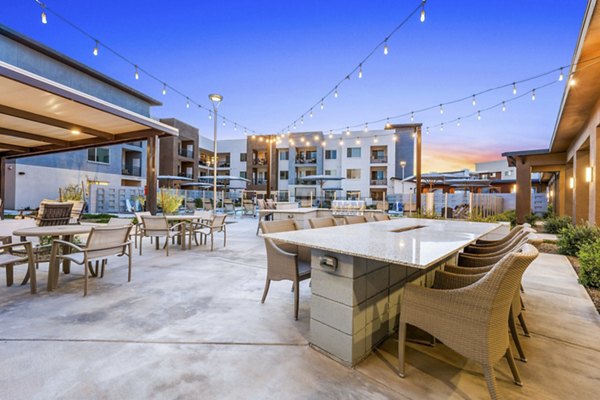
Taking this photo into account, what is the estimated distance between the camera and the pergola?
471 cm

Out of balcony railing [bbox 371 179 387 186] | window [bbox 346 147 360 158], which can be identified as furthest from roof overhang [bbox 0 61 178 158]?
balcony railing [bbox 371 179 387 186]

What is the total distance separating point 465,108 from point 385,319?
8.91m

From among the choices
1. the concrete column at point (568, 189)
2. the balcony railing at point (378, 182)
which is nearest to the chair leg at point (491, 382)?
the concrete column at point (568, 189)

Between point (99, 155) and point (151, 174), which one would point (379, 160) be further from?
point (99, 155)

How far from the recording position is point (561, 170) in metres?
12.3

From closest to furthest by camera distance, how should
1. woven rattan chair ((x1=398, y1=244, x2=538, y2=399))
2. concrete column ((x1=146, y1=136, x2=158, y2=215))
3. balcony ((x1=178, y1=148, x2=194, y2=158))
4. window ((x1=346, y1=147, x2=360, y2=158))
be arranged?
1. woven rattan chair ((x1=398, y1=244, x2=538, y2=399))
2. concrete column ((x1=146, y1=136, x2=158, y2=215))
3. window ((x1=346, y1=147, x2=360, y2=158))
4. balcony ((x1=178, y1=148, x2=194, y2=158))

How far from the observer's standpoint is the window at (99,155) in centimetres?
1844

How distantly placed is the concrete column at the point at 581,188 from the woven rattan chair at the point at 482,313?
9.69m

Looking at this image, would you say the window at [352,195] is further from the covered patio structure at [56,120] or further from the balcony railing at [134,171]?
the covered patio structure at [56,120]

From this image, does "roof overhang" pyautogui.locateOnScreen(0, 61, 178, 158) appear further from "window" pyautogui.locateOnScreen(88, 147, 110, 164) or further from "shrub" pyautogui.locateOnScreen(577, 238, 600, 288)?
"window" pyautogui.locateOnScreen(88, 147, 110, 164)

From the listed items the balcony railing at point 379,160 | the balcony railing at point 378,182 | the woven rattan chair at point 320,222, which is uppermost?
the balcony railing at point 379,160

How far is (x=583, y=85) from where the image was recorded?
5.28 metres

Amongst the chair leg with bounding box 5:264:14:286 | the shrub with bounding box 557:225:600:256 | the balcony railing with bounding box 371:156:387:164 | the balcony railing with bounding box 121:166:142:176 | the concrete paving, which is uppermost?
the balcony railing with bounding box 371:156:387:164

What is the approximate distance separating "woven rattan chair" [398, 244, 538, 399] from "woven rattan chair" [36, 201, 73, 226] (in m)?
6.41
